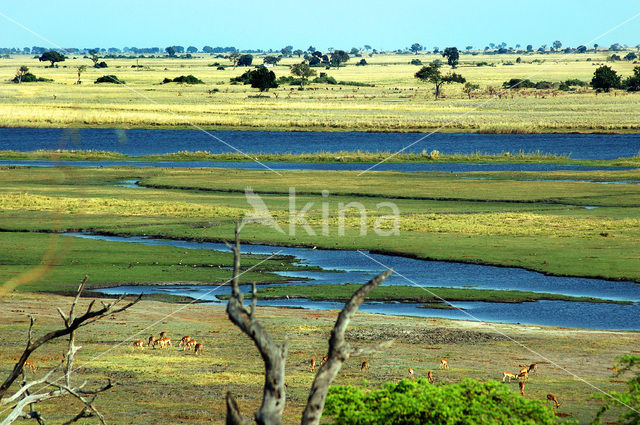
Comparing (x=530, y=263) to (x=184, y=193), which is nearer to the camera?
(x=530, y=263)

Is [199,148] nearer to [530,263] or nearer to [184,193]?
[184,193]

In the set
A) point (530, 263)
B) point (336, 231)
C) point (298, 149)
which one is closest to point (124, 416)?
point (530, 263)

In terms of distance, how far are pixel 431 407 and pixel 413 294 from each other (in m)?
18.5

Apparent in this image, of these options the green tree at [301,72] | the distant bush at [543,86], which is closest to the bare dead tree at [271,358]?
the green tree at [301,72]

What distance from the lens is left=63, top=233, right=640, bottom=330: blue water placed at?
26.8 meters

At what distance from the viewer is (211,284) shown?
31.5 metres

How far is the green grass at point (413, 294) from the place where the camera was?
28984mm

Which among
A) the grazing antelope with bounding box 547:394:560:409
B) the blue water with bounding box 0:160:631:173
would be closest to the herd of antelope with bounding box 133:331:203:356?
the grazing antelope with bounding box 547:394:560:409

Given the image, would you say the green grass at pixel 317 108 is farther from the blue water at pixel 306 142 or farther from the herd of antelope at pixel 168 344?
the herd of antelope at pixel 168 344

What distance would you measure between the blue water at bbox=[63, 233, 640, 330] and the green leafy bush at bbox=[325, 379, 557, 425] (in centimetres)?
1506

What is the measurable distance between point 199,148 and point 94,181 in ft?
94.5

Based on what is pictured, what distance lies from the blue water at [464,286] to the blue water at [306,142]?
48157mm

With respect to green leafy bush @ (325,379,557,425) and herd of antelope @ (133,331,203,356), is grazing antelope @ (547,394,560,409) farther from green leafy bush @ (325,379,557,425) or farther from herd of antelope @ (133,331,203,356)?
herd of antelope @ (133,331,203,356)

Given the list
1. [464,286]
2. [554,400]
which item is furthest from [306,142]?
[554,400]
